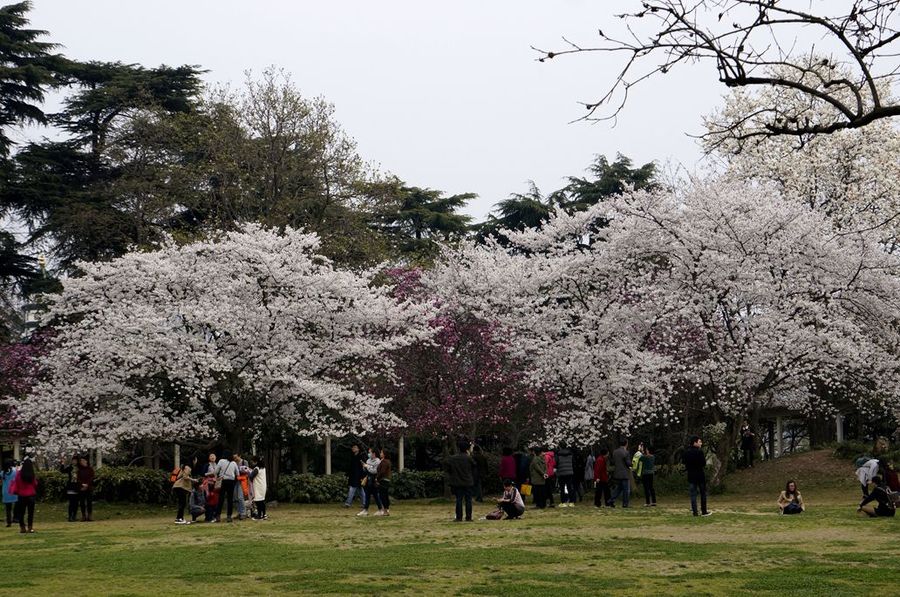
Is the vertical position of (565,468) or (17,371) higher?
(17,371)

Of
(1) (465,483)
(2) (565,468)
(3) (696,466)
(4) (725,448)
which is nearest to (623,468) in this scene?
(2) (565,468)

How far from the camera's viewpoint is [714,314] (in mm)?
31938

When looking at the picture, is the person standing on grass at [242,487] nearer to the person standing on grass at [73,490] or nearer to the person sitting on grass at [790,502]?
the person standing on grass at [73,490]

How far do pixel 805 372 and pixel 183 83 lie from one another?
29.6m

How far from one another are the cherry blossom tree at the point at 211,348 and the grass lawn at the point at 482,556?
5821 millimetres

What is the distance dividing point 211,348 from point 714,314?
13940mm

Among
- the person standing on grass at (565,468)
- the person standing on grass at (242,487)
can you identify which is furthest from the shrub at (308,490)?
the person standing on grass at (565,468)

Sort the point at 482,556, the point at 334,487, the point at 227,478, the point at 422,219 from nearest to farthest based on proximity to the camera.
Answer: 1. the point at 482,556
2. the point at 227,478
3. the point at 334,487
4. the point at 422,219

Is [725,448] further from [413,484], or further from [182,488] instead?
[182,488]

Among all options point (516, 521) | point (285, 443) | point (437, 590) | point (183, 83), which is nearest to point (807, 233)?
point (516, 521)

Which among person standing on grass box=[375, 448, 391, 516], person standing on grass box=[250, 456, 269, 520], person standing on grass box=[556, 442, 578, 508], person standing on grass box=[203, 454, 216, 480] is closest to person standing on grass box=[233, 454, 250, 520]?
person standing on grass box=[250, 456, 269, 520]

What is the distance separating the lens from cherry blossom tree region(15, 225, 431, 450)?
30219mm

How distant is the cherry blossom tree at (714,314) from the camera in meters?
30.8

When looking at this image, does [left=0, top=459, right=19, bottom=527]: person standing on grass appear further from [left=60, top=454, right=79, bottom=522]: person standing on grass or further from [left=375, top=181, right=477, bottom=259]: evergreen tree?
[left=375, top=181, right=477, bottom=259]: evergreen tree
